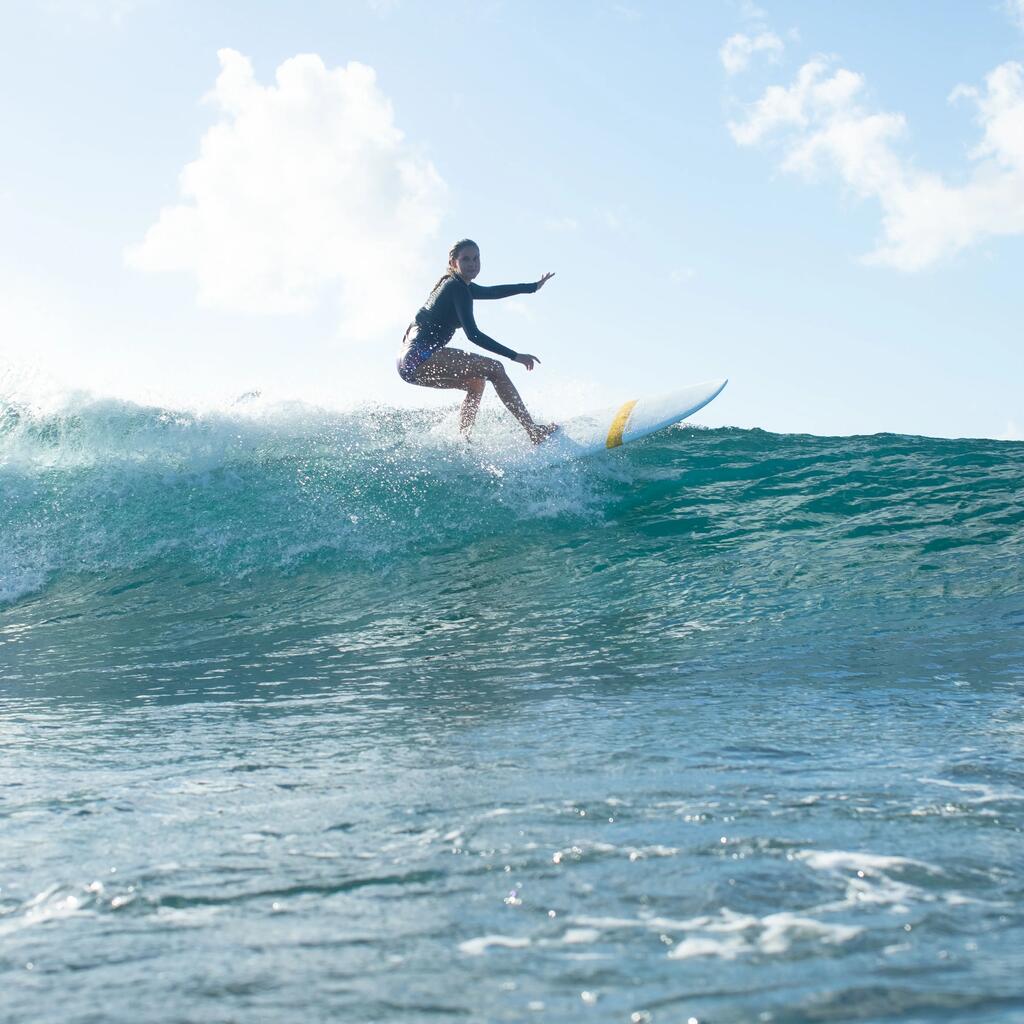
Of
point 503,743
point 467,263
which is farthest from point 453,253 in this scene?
point 503,743

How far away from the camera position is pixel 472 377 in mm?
9125

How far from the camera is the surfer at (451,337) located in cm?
867

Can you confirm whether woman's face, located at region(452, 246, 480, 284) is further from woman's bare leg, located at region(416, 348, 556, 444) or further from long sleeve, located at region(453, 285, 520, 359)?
woman's bare leg, located at region(416, 348, 556, 444)

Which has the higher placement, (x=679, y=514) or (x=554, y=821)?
(x=679, y=514)

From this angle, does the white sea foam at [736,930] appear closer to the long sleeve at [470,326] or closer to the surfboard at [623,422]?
the long sleeve at [470,326]

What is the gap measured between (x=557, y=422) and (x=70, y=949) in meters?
8.22

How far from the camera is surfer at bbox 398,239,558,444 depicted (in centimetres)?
867

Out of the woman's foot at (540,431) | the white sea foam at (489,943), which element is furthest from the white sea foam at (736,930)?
the woman's foot at (540,431)

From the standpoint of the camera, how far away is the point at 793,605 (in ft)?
21.8

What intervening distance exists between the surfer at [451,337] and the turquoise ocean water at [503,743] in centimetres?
85

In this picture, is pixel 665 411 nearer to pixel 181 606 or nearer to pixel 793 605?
pixel 793 605

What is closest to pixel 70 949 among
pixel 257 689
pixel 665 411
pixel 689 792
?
pixel 689 792

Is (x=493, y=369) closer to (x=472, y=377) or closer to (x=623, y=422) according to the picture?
(x=472, y=377)

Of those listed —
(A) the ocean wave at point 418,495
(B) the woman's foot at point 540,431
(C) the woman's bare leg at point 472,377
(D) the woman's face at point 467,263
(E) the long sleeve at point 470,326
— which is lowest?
(A) the ocean wave at point 418,495
